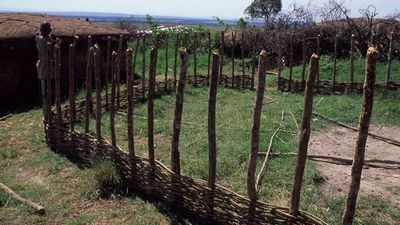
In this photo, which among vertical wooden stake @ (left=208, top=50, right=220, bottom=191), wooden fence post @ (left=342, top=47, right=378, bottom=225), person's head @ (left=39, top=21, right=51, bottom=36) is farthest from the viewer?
person's head @ (left=39, top=21, right=51, bottom=36)

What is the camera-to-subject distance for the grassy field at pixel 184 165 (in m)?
4.55

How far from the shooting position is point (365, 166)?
570 cm

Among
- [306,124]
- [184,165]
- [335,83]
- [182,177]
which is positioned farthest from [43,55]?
[335,83]

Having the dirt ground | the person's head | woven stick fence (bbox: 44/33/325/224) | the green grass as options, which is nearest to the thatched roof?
the person's head

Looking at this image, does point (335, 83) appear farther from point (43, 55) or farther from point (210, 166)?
point (210, 166)

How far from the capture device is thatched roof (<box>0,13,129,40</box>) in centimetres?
1027

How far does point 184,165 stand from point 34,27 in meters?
6.91

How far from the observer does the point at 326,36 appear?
14.6 metres

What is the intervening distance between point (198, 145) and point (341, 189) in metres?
2.31

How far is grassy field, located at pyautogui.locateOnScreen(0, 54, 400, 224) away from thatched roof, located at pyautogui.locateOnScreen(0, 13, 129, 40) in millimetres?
2332

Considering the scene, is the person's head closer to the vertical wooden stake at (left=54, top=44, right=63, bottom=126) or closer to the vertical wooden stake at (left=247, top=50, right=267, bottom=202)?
the vertical wooden stake at (left=54, top=44, right=63, bottom=126)

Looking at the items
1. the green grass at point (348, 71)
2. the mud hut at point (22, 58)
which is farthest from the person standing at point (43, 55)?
the green grass at point (348, 71)

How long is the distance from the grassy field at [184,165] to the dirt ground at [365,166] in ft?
0.67

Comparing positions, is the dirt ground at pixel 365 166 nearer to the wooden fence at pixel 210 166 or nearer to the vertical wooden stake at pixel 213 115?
the wooden fence at pixel 210 166
